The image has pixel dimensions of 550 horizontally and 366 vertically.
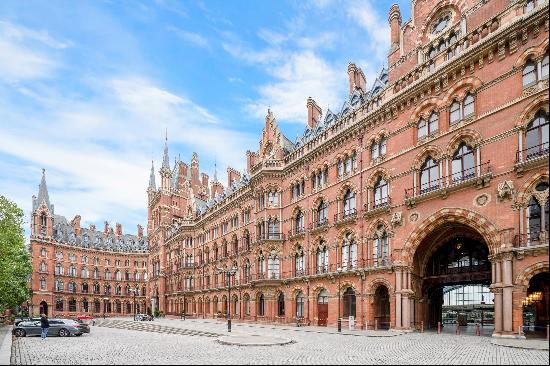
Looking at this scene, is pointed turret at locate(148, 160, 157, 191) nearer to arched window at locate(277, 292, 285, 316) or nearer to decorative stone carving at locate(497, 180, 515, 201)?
arched window at locate(277, 292, 285, 316)

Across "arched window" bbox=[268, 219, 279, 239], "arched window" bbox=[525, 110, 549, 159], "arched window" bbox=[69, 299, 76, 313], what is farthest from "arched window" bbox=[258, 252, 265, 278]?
"arched window" bbox=[69, 299, 76, 313]

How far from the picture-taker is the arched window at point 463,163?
90.1 feet

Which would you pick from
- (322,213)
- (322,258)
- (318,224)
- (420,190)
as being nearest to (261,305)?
(322,258)

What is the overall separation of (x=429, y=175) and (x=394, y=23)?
45.0 ft

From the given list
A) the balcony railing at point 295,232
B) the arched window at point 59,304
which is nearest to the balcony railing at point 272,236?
the balcony railing at point 295,232

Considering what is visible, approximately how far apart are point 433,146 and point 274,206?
2062cm

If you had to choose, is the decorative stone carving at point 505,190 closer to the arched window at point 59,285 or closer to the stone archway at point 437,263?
the stone archway at point 437,263

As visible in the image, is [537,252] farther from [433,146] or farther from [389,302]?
[389,302]

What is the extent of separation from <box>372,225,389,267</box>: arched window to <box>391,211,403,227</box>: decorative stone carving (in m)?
1.48

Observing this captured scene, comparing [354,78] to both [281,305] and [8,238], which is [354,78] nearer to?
[281,305]

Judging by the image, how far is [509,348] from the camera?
2038 cm

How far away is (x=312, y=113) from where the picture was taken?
48.7 meters

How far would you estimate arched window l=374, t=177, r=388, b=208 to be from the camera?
33844 mm

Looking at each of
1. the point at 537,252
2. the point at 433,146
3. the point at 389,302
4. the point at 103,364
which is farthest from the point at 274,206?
the point at 103,364
